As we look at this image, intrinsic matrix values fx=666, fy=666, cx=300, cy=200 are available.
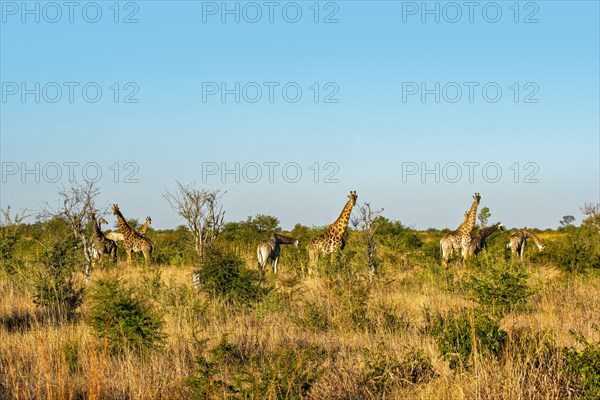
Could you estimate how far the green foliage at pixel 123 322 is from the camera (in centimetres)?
816

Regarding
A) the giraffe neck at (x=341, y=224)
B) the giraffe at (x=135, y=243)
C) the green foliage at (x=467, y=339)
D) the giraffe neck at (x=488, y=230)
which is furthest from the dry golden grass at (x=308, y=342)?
the giraffe neck at (x=488, y=230)

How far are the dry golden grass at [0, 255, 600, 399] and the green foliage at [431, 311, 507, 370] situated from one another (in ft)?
0.47

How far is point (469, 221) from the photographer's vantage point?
78.4ft

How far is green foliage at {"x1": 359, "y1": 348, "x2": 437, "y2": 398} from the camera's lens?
623cm

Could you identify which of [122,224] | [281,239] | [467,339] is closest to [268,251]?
[281,239]

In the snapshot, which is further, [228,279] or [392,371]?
[228,279]

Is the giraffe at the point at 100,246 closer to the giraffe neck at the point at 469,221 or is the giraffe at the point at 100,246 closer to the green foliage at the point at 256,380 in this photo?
the giraffe neck at the point at 469,221

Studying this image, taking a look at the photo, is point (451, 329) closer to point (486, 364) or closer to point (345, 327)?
point (486, 364)

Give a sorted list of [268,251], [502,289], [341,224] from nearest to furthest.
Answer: [502,289]
[268,251]
[341,224]

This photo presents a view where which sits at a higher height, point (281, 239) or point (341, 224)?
point (341, 224)

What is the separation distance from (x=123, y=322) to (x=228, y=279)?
13.5ft

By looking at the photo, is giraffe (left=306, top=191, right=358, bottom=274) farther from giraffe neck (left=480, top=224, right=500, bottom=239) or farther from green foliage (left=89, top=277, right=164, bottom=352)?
green foliage (left=89, top=277, right=164, bottom=352)

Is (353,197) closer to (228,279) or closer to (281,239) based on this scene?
(281,239)

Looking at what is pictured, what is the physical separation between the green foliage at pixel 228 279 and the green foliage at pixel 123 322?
3.00m
